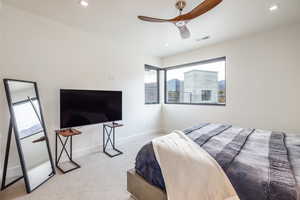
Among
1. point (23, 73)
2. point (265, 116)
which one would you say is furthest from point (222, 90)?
point (23, 73)

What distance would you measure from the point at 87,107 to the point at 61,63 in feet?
3.10

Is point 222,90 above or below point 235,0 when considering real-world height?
below

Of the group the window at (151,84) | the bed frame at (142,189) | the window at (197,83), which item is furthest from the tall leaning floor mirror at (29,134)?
the window at (197,83)

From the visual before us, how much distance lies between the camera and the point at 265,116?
3.04m

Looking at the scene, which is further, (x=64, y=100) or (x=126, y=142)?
(x=126, y=142)

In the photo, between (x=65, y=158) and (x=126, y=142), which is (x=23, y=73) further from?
(x=126, y=142)

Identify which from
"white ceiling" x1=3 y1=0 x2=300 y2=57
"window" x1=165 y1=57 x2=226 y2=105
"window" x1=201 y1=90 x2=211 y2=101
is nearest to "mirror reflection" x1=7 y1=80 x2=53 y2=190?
"white ceiling" x1=3 y1=0 x2=300 y2=57

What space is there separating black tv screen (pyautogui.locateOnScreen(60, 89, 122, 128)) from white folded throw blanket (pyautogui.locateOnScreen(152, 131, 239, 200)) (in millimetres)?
1775

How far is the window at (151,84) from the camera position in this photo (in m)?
4.61

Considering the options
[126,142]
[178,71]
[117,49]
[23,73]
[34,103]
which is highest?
[117,49]

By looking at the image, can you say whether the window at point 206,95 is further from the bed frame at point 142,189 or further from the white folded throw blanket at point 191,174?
the bed frame at point 142,189

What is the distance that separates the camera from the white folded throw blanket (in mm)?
1067

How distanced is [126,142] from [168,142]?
8.06 feet

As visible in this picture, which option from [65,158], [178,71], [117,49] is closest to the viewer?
[65,158]
